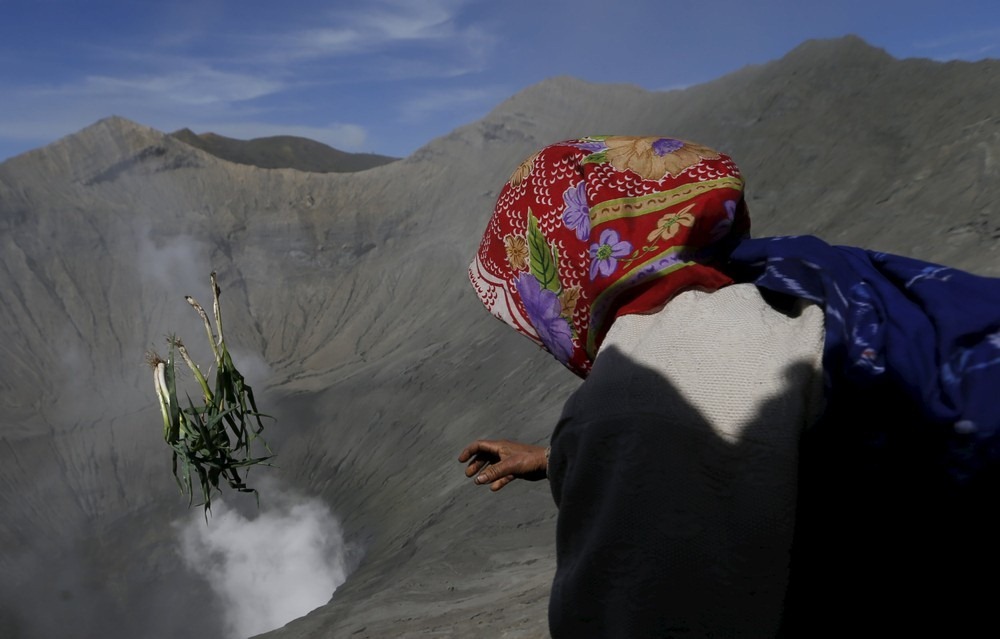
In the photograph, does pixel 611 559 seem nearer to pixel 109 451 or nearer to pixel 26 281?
pixel 109 451

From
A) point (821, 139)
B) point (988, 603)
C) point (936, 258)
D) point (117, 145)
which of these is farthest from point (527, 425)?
point (117, 145)

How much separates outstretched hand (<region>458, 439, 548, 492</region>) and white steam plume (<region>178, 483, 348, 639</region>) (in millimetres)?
21329

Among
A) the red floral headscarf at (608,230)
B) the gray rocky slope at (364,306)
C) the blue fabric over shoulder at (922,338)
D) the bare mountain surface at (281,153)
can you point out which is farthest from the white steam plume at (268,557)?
the bare mountain surface at (281,153)

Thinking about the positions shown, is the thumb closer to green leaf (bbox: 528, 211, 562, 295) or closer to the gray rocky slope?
green leaf (bbox: 528, 211, 562, 295)

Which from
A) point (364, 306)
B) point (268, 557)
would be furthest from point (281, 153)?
point (268, 557)

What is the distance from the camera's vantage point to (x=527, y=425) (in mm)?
15531

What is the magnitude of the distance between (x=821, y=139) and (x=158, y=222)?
3397 centimetres

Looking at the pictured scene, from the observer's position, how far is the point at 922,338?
1.04m

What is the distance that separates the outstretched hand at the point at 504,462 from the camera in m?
1.53

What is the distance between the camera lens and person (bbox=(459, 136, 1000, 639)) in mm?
899

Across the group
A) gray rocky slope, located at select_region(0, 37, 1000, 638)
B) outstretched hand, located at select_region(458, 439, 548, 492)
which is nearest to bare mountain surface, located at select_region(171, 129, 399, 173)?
gray rocky slope, located at select_region(0, 37, 1000, 638)

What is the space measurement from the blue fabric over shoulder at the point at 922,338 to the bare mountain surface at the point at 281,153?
59.4m

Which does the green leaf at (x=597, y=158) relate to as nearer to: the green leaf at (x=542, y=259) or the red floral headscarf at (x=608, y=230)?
the red floral headscarf at (x=608, y=230)

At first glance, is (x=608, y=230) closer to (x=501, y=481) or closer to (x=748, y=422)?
(x=748, y=422)
